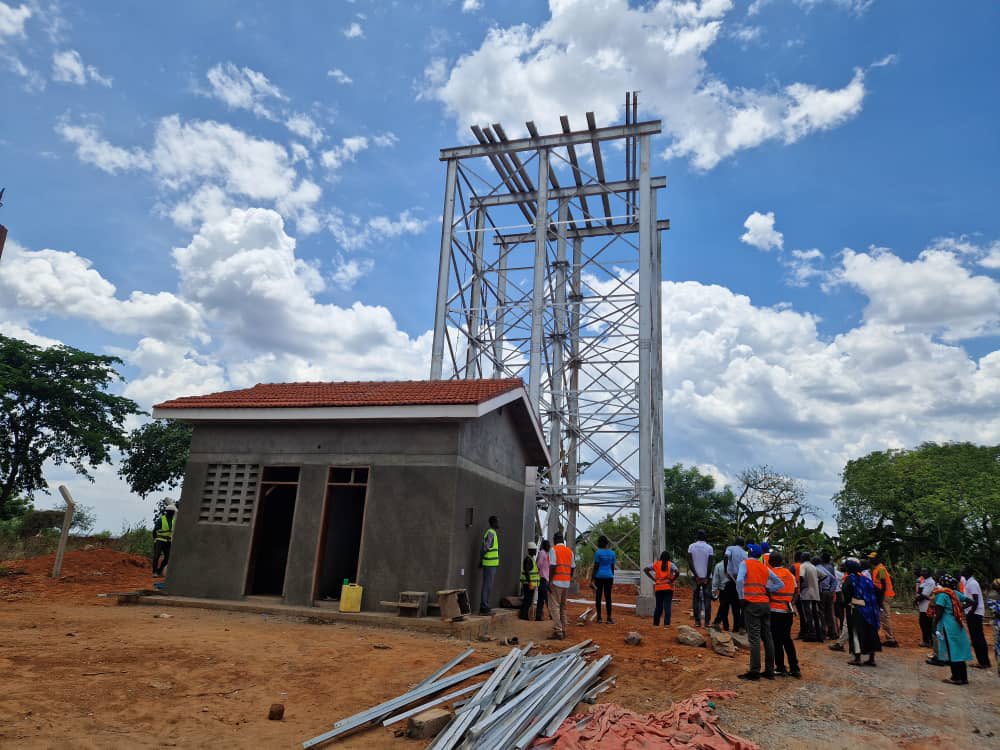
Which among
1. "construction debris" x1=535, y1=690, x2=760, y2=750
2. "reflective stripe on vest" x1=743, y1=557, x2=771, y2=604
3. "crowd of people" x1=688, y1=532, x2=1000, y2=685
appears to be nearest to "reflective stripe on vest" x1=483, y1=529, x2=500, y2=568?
"crowd of people" x1=688, y1=532, x2=1000, y2=685

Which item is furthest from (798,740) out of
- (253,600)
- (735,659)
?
(253,600)

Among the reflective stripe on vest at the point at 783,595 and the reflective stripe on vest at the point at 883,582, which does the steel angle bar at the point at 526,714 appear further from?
the reflective stripe on vest at the point at 883,582

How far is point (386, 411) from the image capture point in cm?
1221

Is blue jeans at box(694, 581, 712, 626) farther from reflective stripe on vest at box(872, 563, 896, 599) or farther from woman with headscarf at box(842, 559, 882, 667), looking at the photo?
woman with headscarf at box(842, 559, 882, 667)

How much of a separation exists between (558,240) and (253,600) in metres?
15.1

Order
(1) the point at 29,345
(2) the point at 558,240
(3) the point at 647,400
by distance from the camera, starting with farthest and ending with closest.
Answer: (1) the point at 29,345, (2) the point at 558,240, (3) the point at 647,400

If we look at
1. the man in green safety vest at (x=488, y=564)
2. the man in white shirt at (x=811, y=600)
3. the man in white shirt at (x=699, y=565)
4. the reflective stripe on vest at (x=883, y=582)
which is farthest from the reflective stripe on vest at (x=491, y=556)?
the reflective stripe on vest at (x=883, y=582)

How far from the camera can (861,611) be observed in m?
10.7

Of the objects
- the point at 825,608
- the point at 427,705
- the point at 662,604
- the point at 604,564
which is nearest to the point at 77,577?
the point at 604,564

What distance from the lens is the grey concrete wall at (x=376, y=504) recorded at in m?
11.9

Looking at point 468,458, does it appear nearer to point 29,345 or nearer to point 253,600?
point 253,600

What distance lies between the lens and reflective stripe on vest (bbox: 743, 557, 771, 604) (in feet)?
29.9

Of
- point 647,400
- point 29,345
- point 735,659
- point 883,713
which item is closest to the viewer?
point 883,713

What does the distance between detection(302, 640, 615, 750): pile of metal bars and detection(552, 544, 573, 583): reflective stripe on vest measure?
347 cm
